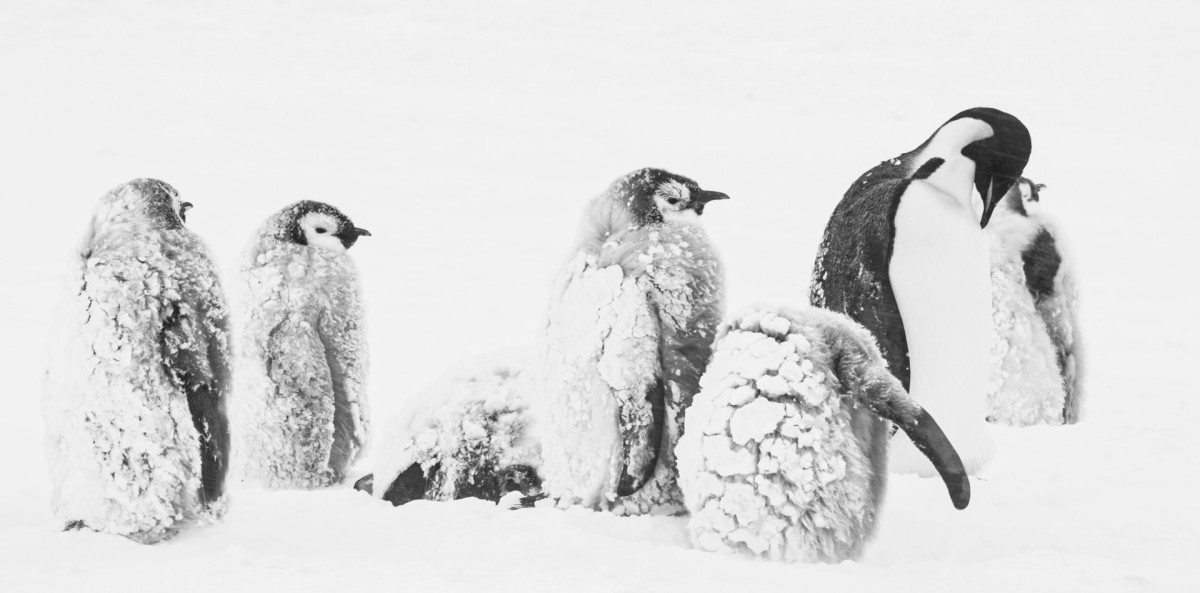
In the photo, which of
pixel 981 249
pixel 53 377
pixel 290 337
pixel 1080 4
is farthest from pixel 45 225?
pixel 1080 4

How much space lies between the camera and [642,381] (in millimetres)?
3275

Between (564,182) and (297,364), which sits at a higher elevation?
(564,182)

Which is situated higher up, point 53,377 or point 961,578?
point 53,377

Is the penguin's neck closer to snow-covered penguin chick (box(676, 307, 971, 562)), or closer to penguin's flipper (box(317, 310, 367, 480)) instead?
snow-covered penguin chick (box(676, 307, 971, 562))

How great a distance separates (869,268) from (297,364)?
2.16 metres

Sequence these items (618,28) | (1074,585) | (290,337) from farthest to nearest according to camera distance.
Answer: (618,28) → (290,337) → (1074,585)

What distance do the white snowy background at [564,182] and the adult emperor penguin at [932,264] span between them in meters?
0.34

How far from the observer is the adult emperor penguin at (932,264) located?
4.01 meters

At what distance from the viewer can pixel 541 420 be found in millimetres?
3537

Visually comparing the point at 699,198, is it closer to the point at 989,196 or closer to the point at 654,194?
the point at 654,194

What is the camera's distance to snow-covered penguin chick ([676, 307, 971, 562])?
286cm

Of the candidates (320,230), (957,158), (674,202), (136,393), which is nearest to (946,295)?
(957,158)

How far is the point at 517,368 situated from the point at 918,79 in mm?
16968

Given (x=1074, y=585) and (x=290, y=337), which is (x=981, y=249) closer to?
(x=1074, y=585)
